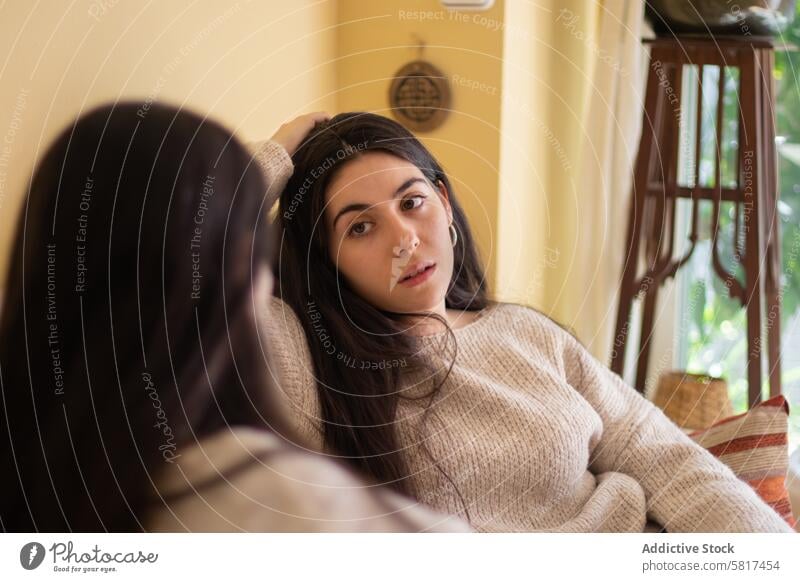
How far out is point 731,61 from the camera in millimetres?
896

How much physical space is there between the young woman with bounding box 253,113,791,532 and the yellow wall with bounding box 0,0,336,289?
0.06 meters

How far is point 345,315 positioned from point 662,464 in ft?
1.05

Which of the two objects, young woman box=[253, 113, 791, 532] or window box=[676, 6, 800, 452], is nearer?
young woman box=[253, 113, 791, 532]

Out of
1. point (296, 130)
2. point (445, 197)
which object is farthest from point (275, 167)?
point (445, 197)

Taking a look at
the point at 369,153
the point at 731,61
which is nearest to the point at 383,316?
the point at 369,153

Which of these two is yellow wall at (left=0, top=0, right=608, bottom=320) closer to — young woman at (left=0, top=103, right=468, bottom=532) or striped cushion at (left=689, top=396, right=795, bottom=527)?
young woman at (left=0, top=103, right=468, bottom=532)

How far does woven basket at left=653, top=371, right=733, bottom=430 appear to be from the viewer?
0.92 meters

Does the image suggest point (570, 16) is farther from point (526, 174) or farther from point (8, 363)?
point (8, 363)

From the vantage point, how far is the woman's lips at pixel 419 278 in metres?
0.79

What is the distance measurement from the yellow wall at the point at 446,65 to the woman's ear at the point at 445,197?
1 cm

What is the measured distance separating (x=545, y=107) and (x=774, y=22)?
239 mm

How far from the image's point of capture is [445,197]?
0.79 meters

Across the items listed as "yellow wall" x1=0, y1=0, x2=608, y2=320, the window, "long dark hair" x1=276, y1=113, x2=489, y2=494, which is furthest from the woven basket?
"long dark hair" x1=276, y1=113, x2=489, y2=494

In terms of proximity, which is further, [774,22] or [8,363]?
[774,22]
